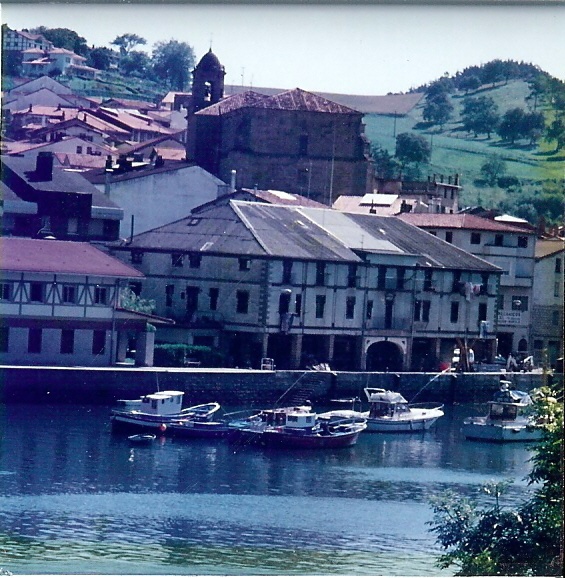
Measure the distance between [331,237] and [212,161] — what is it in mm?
2039

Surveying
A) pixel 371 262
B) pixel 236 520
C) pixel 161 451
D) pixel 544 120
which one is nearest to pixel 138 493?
pixel 236 520

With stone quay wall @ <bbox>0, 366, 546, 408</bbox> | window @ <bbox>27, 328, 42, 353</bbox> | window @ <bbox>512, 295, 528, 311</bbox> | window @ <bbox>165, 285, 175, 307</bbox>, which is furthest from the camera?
window @ <bbox>512, 295, 528, 311</bbox>

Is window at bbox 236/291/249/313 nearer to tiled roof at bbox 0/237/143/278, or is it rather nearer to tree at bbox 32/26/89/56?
tiled roof at bbox 0/237/143/278

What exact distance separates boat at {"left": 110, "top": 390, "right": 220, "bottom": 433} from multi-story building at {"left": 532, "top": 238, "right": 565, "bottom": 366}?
4.30 m

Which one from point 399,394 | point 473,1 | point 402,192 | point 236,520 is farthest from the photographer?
point 402,192

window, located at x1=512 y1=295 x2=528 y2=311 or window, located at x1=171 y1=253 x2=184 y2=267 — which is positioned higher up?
window, located at x1=171 y1=253 x2=184 y2=267

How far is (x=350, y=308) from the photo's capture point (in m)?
20.1

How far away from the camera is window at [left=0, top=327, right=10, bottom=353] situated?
55.6ft

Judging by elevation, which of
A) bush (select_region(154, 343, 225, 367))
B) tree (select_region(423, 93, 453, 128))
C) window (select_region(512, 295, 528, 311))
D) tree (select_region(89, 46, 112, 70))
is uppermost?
tree (select_region(89, 46, 112, 70))

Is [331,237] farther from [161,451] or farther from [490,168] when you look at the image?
[161,451]

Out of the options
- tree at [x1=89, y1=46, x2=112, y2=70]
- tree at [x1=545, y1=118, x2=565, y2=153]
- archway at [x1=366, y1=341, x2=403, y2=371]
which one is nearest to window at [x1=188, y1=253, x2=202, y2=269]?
tree at [x1=89, y1=46, x2=112, y2=70]

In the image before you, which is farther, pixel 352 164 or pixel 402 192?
pixel 402 192

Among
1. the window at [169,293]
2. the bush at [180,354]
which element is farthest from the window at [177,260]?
the bush at [180,354]

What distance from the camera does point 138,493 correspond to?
14305mm
